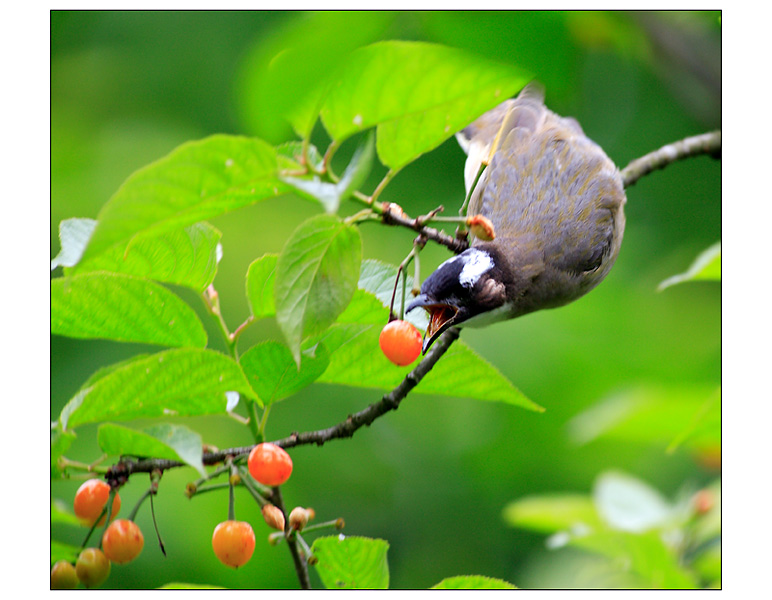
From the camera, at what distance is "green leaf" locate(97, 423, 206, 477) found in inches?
52.2

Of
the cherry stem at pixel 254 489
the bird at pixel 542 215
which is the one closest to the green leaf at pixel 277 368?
the cherry stem at pixel 254 489

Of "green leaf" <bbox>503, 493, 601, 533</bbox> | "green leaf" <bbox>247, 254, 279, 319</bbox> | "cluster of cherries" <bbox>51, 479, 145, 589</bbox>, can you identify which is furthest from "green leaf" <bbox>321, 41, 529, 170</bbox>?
"green leaf" <bbox>503, 493, 601, 533</bbox>

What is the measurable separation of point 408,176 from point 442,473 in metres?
1.78

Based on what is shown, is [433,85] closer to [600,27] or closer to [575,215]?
[575,215]

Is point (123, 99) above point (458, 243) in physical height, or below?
above

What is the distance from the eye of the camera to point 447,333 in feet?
6.26

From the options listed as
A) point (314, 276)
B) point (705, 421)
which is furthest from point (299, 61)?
point (705, 421)

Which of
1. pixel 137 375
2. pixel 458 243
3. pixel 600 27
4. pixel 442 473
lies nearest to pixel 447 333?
pixel 458 243

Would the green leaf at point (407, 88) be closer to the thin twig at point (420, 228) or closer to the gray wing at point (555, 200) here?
the thin twig at point (420, 228)

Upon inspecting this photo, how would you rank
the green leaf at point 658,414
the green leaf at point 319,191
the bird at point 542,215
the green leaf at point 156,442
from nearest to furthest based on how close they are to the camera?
1. the green leaf at point 319,191
2. the green leaf at point 156,442
3. the green leaf at point 658,414
4. the bird at point 542,215

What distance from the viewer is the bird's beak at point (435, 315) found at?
6.23 ft

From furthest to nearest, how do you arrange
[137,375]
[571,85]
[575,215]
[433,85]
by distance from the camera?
[575,215] < [137,375] < [433,85] < [571,85]

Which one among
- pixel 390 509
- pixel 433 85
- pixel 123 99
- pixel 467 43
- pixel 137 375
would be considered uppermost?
pixel 123 99

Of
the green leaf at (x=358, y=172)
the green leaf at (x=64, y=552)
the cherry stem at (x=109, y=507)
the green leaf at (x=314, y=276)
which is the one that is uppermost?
the green leaf at (x=358, y=172)
